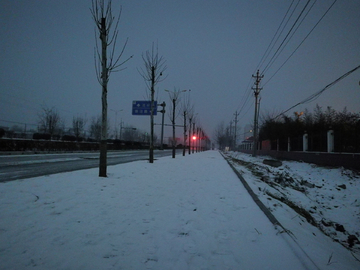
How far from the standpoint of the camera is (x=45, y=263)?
72.3 inches

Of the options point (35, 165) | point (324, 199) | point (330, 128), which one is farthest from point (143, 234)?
point (330, 128)

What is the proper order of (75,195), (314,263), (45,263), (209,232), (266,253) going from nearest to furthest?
(45,263) < (314,263) < (266,253) < (209,232) < (75,195)

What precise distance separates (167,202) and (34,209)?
2315 millimetres

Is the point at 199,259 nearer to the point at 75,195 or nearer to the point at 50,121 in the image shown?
the point at 75,195

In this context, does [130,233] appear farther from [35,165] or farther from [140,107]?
[140,107]

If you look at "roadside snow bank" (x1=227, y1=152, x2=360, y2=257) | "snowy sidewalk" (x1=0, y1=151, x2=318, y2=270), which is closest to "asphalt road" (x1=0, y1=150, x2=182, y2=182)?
"snowy sidewalk" (x1=0, y1=151, x2=318, y2=270)

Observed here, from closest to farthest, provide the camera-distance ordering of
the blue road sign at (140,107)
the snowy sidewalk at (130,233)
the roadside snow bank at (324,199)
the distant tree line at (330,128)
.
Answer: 1. the snowy sidewalk at (130,233)
2. the roadside snow bank at (324,199)
3. the distant tree line at (330,128)
4. the blue road sign at (140,107)

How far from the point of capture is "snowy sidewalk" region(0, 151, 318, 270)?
6.51ft

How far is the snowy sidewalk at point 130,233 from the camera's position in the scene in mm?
1983

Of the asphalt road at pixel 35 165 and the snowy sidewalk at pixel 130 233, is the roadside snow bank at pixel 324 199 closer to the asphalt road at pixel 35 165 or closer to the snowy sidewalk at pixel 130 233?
the snowy sidewalk at pixel 130 233

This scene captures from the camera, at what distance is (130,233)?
8.31 ft

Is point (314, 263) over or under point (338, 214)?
over

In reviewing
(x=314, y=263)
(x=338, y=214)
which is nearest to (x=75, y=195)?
(x=314, y=263)

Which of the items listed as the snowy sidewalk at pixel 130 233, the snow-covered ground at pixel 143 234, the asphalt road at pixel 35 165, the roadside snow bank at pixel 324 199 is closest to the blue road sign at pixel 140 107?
the asphalt road at pixel 35 165
